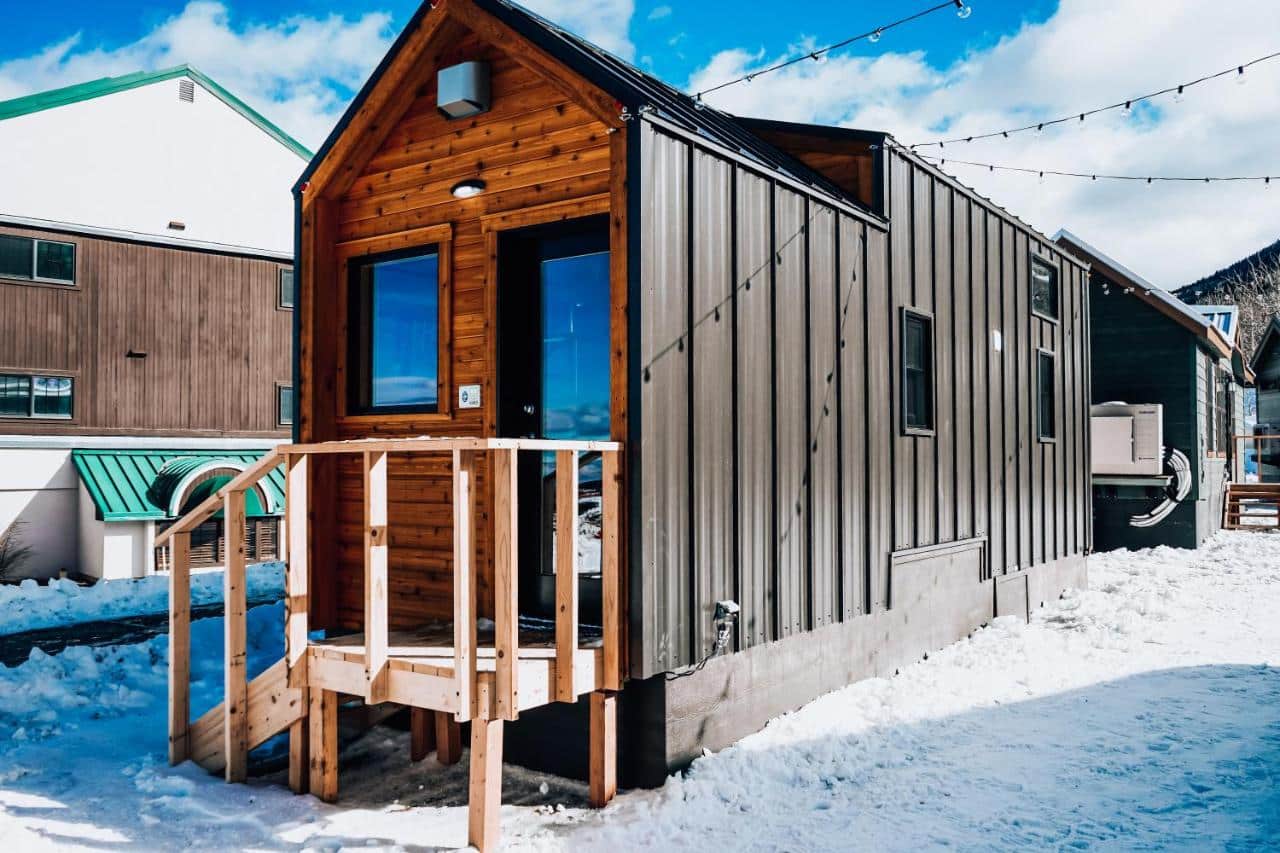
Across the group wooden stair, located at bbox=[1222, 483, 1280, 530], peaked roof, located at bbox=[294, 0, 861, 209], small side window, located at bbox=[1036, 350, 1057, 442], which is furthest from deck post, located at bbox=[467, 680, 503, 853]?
wooden stair, located at bbox=[1222, 483, 1280, 530]

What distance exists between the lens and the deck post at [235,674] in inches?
201

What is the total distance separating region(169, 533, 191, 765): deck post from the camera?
209 inches

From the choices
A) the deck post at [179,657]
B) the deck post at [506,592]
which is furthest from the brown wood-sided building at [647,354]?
the deck post at [179,657]

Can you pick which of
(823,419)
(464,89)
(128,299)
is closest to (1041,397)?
(823,419)

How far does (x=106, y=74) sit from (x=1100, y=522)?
18180 mm

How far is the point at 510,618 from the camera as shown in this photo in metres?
4.08

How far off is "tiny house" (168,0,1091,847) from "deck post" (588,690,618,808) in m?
0.02

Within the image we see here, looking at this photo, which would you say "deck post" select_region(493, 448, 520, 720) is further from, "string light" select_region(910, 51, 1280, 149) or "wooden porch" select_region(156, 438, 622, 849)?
"string light" select_region(910, 51, 1280, 149)

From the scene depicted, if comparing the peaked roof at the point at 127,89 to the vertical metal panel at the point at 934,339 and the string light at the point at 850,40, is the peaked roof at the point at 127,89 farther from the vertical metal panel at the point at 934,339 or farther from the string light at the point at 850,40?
the vertical metal panel at the point at 934,339

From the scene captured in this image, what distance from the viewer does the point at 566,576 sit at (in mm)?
4379

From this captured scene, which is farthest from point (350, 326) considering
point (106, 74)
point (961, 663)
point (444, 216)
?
point (106, 74)

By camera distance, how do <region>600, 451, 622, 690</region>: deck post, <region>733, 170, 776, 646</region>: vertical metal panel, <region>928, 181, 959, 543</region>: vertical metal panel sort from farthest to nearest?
<region>928, 181, 959, 543</region>: vertical metal panel < <region>733, 170, 776, 646</region>: vertical metal panel < <region>600, 451, 622, 690</region>: deck post

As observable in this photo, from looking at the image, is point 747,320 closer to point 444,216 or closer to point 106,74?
point 444,216

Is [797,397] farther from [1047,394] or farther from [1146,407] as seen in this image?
[1146,407]
